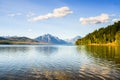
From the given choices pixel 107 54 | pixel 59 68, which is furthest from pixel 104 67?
pixel 107 54

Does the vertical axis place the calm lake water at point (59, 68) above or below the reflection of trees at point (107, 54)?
below

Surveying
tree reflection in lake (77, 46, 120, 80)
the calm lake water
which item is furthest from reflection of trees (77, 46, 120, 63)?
the calm lake water

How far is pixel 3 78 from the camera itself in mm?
33844

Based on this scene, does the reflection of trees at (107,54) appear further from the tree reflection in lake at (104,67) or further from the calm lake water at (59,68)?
the calm lake water at (59,68)

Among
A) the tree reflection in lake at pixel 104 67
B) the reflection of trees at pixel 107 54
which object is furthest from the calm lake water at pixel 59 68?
the reflection of trees at pixel 107 54

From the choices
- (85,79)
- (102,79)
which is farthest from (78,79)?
(102,79)

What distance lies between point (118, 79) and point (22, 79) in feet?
53.3

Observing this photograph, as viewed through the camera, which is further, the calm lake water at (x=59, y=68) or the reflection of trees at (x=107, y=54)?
the reflection of trees at (x=107, y=54)

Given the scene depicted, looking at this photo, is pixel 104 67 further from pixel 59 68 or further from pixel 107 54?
pixel 107 54

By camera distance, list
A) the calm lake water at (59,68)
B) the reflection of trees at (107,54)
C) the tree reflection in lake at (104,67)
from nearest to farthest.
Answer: the calm lake water at (59,68) → the tree reflection in lake at (104,67) → the reflection of trees at (107,54)

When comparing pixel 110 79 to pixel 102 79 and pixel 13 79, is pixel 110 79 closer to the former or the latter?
pixel 102 79

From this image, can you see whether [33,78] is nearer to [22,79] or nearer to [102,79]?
[22,79]

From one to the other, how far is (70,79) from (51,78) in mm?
3291

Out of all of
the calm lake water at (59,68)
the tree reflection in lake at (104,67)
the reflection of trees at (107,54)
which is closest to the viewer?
the calm lake water at (59,68)
